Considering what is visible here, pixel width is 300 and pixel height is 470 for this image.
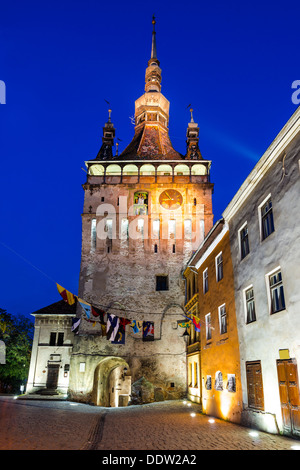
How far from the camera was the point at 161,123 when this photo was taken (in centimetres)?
4181

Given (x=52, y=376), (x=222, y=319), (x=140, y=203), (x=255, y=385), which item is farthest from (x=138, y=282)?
(x=255, y=385)

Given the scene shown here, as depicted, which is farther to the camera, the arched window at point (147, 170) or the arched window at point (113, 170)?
the arched window at point (113, 170)

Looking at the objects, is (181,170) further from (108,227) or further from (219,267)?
(219,267)

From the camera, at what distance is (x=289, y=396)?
9.80 m

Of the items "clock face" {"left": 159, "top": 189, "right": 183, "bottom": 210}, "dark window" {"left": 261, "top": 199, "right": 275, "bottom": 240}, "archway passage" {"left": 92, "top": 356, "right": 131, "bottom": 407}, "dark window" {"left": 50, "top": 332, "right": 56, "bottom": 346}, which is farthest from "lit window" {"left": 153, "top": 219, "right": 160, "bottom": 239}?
"dark window" {"left": 261, "top": 199, "right": 275, "bottom": 240}

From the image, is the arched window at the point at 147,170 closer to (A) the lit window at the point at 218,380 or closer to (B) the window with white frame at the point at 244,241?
(B) the window with white frame at the point at 244,241

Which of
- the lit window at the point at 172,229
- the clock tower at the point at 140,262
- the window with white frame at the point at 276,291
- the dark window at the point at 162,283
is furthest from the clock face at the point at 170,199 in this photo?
the window with white frame at the point at 276,291

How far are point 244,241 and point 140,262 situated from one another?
55.8 ft

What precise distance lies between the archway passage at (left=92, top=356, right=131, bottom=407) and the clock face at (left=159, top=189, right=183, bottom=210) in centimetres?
1415

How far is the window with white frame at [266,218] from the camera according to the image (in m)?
11.9

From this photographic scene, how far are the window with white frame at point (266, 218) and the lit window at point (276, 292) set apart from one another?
1.57 m

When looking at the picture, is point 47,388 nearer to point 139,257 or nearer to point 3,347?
point 3,347

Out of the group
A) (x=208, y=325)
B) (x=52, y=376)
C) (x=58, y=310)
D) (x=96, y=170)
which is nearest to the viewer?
(x=208, y=325)
